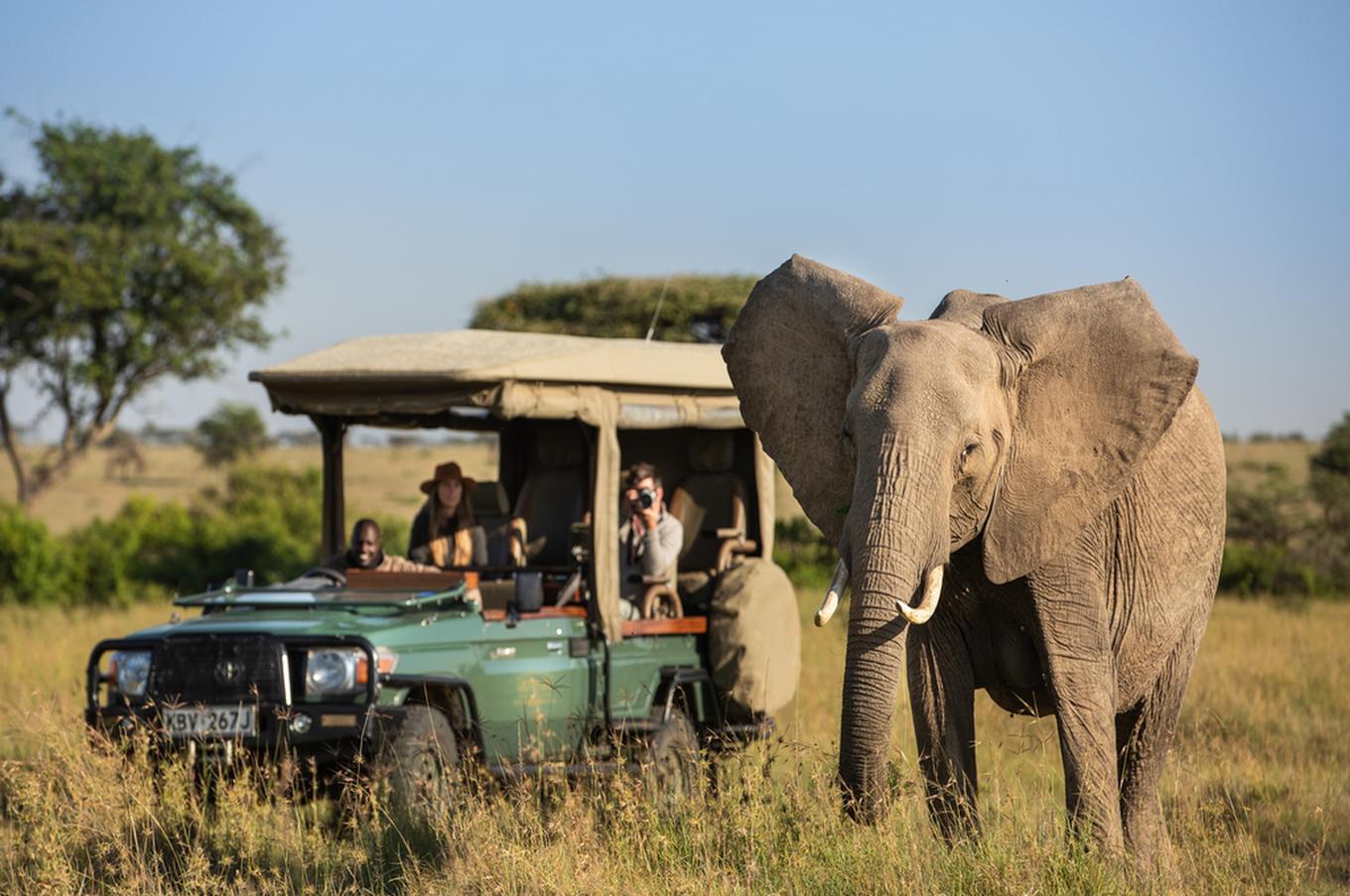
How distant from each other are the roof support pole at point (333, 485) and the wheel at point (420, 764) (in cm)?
276

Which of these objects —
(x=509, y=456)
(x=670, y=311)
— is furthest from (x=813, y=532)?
(x=509, y=456)

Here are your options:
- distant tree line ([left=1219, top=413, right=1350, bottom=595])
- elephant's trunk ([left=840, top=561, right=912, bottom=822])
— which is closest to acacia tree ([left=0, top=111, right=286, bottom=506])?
distant tree line ([left=1219, top=413, right=1350, bottom=595])

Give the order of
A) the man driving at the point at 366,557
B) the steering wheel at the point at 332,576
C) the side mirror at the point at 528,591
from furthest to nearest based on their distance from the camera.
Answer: the man driving at the point at 366,557
the steering wheel at the point at 332,576
the side mirror at the point at 528,591

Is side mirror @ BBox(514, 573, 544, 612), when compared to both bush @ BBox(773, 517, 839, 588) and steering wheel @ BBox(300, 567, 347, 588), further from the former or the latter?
bush @ BBox(773, 517, 839, 588)

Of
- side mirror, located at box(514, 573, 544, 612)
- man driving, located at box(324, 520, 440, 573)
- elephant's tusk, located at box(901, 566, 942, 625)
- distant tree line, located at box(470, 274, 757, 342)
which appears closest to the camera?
elephant's tusk, located at box(901, 566, 942, 625)

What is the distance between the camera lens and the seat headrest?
1065 centimetres

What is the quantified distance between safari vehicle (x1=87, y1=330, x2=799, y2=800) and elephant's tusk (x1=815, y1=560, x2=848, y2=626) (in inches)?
87.2

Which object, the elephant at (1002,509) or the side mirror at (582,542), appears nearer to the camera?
the elephant at (1002,509)

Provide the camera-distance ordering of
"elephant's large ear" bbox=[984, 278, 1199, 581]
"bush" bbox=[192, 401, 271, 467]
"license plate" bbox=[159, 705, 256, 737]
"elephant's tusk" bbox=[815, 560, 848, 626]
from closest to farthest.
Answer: "elephant's tusk" bbox=[815, 560, 848, 626]
"elephant's large ear" bbox=[984, 278, 1199, 581]
"license plate" bbox=[159, 705, 256, 737]
"bush" bbox=[192, 401, 271, 467]

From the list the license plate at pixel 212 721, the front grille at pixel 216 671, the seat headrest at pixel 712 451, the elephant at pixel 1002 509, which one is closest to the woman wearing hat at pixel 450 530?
the seat headrest at pixel 712 451

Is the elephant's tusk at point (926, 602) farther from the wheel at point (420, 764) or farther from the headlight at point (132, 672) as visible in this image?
the headlight at point (132, 672)

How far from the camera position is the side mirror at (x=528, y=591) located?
27.6 feet

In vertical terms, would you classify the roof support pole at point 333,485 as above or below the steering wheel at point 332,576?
above

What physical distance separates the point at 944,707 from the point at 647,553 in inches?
137
